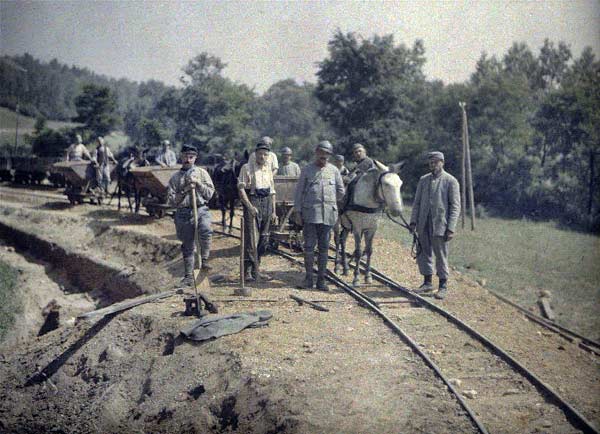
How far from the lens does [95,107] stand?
1538 inches

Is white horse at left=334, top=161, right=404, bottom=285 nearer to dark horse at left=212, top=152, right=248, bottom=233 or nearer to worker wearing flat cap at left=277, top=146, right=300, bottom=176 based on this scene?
worker wearing flat cap at left=277, top=146, right=300, bottom=176

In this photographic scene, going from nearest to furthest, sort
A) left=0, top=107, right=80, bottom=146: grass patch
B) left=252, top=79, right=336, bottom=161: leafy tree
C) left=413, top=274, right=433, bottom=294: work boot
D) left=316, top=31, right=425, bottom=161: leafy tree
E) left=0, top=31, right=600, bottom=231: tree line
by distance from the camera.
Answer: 1. left=413, top=274, right=433, bottom=294: work boot
2. left=0, top=31, right=600, bottom=231: tree line
3. left=0, top=107, right=80, bottom=146: grass patch
4. left=316, top=31, right=425, bottom=161: leafy tree
5. left=252, top=79, right=336, bottom=161: leafy tree

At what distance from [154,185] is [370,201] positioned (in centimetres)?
785

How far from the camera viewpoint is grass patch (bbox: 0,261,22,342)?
11.2 metres

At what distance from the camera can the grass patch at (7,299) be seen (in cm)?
1119

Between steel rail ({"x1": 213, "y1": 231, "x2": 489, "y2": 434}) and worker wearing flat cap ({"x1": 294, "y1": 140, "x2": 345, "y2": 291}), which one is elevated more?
worker wearing flat cap ({"x1": 294, "y1": 140, "x2": 345, "y2": 291})

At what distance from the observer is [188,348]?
267 inches

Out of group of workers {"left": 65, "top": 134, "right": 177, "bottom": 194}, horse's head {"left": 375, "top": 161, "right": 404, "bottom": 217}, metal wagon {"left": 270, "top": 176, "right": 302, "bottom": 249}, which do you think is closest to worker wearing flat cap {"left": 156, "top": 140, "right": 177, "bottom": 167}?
group of workers {"left": 65, "top": 134, "right": 177, "bottom": 194}

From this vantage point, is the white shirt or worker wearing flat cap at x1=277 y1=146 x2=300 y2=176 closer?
the white shirt

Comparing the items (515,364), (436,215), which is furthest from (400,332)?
(436,215)

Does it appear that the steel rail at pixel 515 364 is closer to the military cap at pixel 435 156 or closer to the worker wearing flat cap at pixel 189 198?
the military cap at pixel 435 156

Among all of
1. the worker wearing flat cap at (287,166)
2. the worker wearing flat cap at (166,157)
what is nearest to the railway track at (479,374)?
the worker wearing flat cap at (287,166)

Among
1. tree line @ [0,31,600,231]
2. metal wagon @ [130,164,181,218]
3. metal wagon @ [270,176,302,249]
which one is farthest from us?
tree line @ [0,31,600,231]

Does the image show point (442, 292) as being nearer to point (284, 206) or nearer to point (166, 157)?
point (284, 206)
